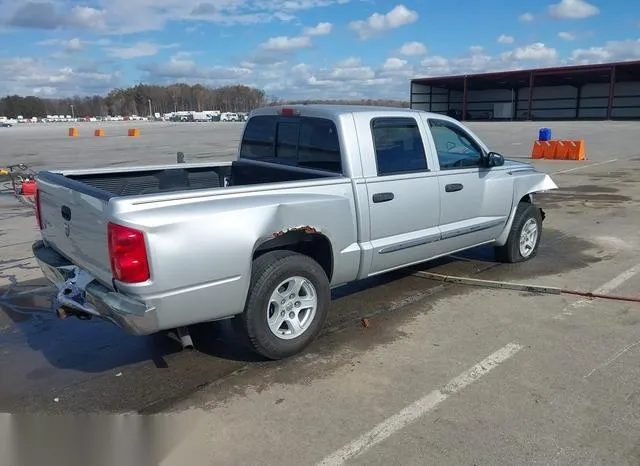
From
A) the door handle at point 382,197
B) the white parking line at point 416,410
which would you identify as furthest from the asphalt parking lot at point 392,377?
the door handle at point 382,197

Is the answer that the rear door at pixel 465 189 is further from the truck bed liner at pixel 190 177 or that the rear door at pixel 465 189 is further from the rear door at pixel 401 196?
the truck bed liner at pixel 190 177

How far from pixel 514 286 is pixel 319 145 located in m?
2.69

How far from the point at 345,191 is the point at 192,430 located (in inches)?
85.4

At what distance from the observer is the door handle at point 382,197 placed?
4.68 m

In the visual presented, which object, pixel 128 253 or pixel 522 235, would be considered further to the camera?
pixel 522 235

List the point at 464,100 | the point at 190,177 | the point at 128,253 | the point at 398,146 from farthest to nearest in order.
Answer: the point at 464,100 < the point at 190,177 < the point at 398,146 < the point at 128,253

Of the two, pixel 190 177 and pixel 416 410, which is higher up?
pixel 190 177

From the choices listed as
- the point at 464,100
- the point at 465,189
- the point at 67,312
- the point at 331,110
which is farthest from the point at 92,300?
the point at 464,100

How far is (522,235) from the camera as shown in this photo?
21.9 feet

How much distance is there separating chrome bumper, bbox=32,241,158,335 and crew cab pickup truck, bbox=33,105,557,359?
1 cm

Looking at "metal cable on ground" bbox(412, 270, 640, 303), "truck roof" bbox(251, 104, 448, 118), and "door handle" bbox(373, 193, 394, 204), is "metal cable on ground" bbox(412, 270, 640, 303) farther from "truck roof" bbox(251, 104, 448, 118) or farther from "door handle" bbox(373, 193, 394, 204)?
"truck roof" bbox(251, 104, 448, 118)

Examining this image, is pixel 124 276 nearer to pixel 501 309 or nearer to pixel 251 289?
pixel 251 289

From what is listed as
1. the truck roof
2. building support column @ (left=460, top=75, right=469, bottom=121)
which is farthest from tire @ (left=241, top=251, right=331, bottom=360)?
building support column @ (left=460, top=75, right=469, bottom=121)

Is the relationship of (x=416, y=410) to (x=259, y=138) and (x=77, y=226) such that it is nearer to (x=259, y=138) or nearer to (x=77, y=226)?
(x=77, y=226)
